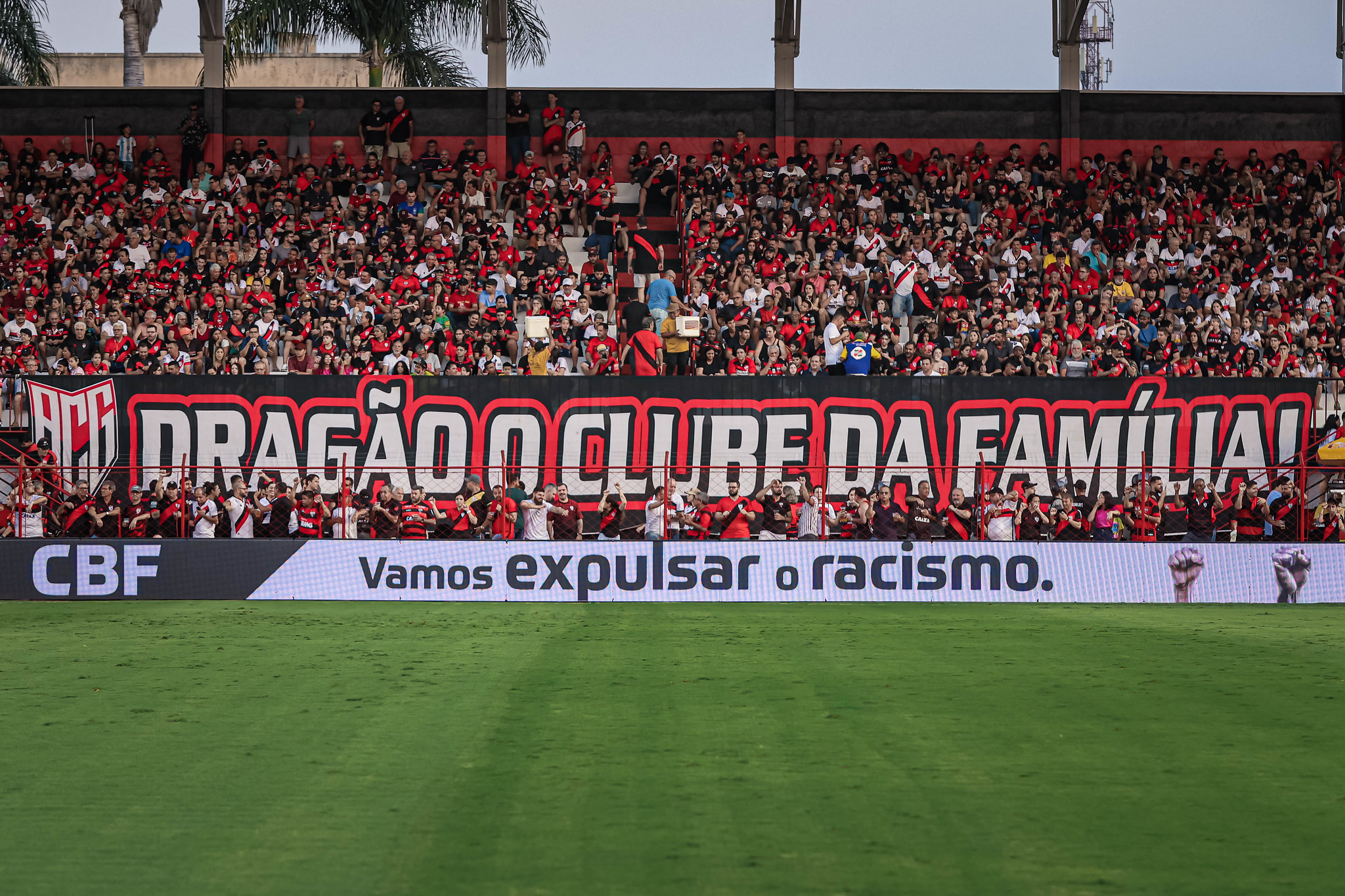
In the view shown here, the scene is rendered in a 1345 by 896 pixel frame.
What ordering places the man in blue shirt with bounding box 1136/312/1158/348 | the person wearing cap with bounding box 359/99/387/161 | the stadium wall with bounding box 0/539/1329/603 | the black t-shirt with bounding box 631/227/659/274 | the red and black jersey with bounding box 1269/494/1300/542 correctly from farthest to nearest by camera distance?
the person wearing cap with bounding box 359/99/387/161
the black t-shirt with bounding box 631/227/659/274
the man in blue shirt with bounding box 1136/312/1158/348
the red and black jersey with bounding box 1269/494/1300/542
the stadium wall with bounding box 0/539/1329/603

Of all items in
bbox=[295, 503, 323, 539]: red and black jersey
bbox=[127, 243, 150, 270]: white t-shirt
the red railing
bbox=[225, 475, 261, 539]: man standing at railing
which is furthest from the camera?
bbox=[127, 243, 150, 270]: white t-shirt

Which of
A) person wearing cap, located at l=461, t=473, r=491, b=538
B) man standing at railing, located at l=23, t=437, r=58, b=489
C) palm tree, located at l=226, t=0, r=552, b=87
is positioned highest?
palm tree, located at l=226, t=0, r=552, b=87

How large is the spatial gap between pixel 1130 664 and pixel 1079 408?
10511 millimetres

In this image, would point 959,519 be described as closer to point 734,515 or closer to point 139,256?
point 734,515

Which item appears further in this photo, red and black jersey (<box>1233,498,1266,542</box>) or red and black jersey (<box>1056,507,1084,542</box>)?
red and black jersey (<box>1056,507,1084,542</box>)

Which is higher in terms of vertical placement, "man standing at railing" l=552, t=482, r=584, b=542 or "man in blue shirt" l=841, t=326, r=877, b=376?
"man in blue shirt" l=841, t=326, r=877, b=376

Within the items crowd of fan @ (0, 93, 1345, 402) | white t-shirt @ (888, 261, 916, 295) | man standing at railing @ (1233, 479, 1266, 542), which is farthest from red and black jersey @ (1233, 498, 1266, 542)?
white t-shirt @ (888, 261, 916, 295)

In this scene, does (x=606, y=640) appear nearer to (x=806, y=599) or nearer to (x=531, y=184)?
(x=806, y=599)

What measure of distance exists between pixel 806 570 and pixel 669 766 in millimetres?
12028

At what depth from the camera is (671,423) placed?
70.8 feet

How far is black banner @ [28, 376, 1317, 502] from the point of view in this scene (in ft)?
70.2

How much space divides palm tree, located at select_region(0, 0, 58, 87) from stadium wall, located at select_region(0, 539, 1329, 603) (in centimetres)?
2163

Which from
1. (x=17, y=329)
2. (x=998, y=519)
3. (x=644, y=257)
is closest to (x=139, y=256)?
(x=17, y=329)

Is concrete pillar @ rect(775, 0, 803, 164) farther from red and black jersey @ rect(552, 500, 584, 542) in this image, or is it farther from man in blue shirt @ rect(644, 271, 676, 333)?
red and black jersey @ rect(552, 500, 584, 542)
